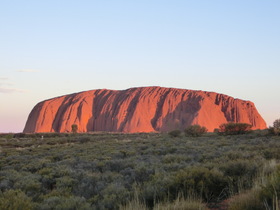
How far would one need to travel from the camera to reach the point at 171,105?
84.1 meters

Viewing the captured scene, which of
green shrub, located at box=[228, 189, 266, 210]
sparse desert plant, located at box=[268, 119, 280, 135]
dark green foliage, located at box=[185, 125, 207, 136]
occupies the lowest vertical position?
dark green foliage, located at box=[185, 125, 207, 136]

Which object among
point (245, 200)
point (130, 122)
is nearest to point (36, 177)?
point (245, 200)

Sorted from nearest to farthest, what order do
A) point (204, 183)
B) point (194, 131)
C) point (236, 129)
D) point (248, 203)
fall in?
point (248, 203)
point (204, 183)
point (236, 129)
point (194, 131)

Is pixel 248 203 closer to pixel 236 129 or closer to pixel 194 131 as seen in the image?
pixel 236 129

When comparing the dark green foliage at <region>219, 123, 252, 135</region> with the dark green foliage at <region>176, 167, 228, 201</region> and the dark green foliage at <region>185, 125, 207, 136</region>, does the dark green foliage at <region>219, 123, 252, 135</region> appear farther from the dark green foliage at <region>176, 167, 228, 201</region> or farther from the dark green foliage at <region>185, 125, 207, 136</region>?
the dark green foliage at <region>176, 167, 228, 201</region>

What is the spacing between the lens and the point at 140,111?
81688mm

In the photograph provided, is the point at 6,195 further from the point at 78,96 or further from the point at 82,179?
the point at 78,96

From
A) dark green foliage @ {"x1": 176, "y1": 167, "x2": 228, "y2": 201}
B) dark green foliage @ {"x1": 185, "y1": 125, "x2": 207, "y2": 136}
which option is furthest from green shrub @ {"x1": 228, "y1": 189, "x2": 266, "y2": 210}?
dark green foliage @ {"x1": 185, "y1": 125, "x2": 207, "y2": 136}

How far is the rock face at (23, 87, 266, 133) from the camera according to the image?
261 feet

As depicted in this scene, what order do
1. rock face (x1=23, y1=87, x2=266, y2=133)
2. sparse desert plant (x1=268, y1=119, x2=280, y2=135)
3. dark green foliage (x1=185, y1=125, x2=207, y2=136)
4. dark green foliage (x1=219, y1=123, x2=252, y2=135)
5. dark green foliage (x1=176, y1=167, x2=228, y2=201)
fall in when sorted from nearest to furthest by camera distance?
dark green foliage (x1=176, y1=167, x2=228, y2=201) < sparse desert plant (x1=268, y1=119, x2=280, y2=135) < dark green foliage (x1=219, y1=123, x2=252, y2=135) < dark green foliage (x1=185, y1=125, x2=207, y2=136) < rock face (x1=23, y1=87, x2=266, y2=133)

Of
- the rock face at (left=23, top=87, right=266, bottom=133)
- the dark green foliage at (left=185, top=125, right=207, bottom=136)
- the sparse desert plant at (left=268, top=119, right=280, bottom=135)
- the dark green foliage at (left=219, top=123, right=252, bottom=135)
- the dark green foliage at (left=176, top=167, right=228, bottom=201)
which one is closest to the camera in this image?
the dark green foliage at (left=176, top=167, right=228, bottom=201)

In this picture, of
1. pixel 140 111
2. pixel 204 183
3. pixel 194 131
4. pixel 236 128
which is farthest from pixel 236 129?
pixel 140 111

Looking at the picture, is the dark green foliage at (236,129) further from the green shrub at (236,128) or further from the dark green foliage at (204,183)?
the dark green foliage at (204,183)

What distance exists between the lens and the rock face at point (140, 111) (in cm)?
7950
